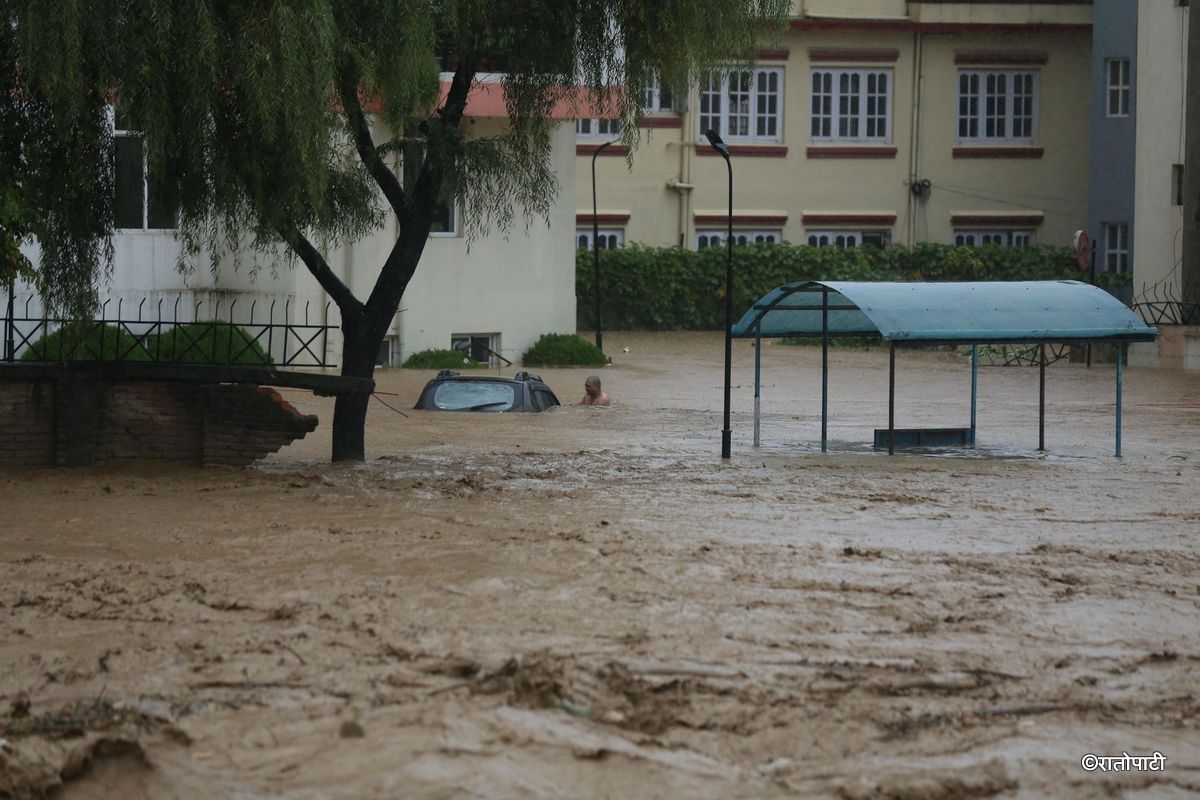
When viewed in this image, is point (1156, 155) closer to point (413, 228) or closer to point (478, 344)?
point (478, 344)

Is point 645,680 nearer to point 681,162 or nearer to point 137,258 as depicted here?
point 137,258

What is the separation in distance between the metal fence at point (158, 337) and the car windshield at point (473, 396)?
1.59 metres

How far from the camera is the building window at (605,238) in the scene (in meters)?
40.9

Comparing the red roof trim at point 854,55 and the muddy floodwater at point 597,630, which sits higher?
the red roof trim at point 854,55

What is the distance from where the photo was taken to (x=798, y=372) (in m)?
34.0

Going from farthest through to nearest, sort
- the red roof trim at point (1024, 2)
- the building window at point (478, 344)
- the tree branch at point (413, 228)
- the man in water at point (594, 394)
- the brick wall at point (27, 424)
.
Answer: the red roof trim at point (1024, 2), the building window at point (478, 344), the man in water at point (594, 394), the tree branch at point (413, 228), the brick wall at point (27, 424)

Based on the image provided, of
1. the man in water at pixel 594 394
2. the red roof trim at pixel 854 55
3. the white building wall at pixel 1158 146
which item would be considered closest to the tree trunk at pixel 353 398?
the man in water at pixel 594 394

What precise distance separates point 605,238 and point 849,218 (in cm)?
616

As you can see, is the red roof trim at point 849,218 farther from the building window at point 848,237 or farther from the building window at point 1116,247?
the building window at point 1116,247

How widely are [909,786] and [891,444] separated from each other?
1314cm

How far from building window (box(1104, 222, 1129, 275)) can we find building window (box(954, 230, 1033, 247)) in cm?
222

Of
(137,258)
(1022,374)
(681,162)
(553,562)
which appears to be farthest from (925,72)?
(553,562)

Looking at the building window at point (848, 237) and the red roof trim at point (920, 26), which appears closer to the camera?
the red roof trim at point (920, 26)

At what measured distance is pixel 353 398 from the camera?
1728cm
